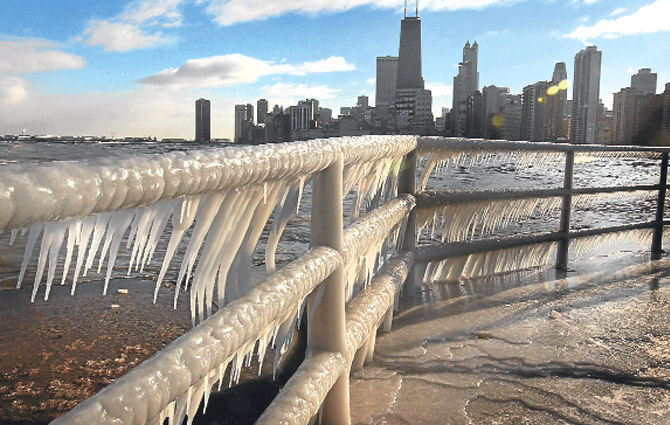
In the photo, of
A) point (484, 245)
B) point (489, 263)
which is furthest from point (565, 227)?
point (484, 245)

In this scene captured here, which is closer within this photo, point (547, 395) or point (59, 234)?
point (59, 234)

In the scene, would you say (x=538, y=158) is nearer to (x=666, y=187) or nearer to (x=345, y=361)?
(x=666, y=187)

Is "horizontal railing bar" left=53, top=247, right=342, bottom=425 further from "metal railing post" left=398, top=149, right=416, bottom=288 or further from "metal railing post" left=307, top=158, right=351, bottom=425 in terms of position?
"metal railing post" left=398, top=149, right=416, bottom=288

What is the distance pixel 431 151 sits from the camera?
2.75 metres

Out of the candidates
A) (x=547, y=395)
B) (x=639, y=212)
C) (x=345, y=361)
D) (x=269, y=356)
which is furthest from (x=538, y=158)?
(x=639, y=212)

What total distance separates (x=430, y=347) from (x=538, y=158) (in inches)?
80.6

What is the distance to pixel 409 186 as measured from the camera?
107 inches

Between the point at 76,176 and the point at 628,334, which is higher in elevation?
the point at 76,176

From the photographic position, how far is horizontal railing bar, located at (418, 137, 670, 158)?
2.69 m

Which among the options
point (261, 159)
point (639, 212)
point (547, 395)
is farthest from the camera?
point (639, 212)

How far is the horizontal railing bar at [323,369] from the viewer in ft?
3.64

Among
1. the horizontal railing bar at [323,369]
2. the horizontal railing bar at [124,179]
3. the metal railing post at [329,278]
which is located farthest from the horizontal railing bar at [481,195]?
the horizontal railing bar at [124,179]

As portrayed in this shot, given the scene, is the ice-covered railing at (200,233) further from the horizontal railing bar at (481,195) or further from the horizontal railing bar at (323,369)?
the horizontal railing bar at (481,195)

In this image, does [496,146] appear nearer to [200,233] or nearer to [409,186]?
[409,186]
